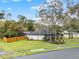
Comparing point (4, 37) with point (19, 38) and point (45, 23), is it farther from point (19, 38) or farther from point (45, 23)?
point (45, 23)

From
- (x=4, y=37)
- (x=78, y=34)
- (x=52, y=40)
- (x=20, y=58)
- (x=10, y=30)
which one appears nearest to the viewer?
(x=20, y=58)

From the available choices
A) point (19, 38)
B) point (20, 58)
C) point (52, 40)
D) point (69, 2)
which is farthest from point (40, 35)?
point (20, 58)

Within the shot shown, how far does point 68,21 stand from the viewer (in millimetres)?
56344

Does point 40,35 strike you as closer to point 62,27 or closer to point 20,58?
point 62,27

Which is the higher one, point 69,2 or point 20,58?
point 69,2

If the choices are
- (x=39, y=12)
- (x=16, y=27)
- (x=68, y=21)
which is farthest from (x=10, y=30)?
(x=68, y=21)

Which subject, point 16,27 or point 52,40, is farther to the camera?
point 16,27

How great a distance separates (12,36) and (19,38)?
91.4 inches

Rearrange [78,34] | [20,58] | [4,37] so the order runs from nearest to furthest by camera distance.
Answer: [20,58] < [4,37] < [78,34]

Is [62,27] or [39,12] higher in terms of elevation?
[39,12]

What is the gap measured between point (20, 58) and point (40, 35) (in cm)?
3762

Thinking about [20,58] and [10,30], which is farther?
[10,30]

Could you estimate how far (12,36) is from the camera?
6303cm

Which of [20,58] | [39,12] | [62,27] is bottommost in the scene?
[20,58]
